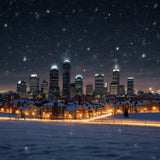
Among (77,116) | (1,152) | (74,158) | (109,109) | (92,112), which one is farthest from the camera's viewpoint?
(109,109)

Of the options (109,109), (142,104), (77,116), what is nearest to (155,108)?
(142,104)

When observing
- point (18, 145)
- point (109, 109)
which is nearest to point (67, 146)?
point (18, 145)

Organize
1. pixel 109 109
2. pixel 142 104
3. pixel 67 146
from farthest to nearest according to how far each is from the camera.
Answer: pixel 109 109 → pixel 142 104 → pixel 67 146

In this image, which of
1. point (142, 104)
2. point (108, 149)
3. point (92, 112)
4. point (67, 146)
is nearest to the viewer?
point (108, 149)

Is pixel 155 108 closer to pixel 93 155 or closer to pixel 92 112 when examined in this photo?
pixel 92 112

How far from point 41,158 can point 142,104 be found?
82.7m

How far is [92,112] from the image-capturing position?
69.7m

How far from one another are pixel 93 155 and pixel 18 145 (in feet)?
23.6

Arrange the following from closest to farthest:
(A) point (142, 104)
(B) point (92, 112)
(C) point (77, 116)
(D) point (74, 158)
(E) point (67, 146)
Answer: (D) point (74, 158)
(E) point (67, 146)
(C) point (77, 116)
(B) point (92, 112)
(A) point (142, 104)

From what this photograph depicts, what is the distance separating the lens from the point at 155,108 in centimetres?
8781

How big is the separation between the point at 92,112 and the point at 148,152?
5645 centimetres

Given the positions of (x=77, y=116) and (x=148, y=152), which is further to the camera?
(x=77, y=116)

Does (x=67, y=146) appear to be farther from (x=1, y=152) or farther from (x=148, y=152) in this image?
(x=148, y=152)

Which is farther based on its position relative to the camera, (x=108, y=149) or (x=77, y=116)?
(x=77, y=116)
